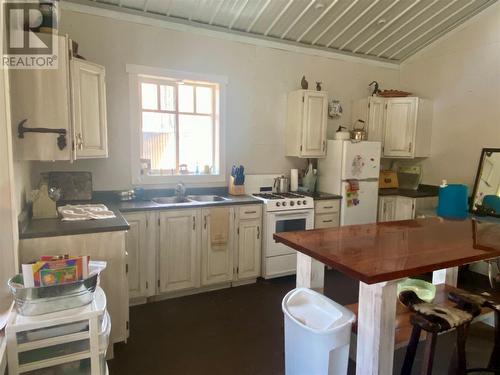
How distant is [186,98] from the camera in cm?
389

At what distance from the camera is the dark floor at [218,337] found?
2.35 m

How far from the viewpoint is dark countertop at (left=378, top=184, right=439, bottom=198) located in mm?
4471

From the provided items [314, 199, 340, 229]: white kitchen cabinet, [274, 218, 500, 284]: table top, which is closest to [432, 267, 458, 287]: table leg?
[274, 218, 500, 284]: table top

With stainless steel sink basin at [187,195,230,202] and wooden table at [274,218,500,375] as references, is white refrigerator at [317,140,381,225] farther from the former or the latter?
wooden table at [274,218,500,375]

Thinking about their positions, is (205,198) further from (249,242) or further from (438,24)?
(438,24)

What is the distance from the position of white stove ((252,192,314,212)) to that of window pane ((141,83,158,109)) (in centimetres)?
152

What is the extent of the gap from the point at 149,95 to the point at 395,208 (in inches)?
133

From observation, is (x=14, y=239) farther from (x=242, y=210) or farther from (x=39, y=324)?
(x=242, y=210)

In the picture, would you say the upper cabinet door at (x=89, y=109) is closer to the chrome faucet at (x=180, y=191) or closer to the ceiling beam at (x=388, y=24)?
the chrome faucet at (x=180, y=191)

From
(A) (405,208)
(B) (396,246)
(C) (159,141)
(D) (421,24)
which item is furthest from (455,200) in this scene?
(C) (159,141)

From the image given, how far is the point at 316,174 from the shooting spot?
4.51 m

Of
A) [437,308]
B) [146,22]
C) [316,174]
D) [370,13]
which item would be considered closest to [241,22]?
[146,22]

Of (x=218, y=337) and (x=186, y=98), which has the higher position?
(x=186, y=98)

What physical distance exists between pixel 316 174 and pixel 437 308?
2.94 m
